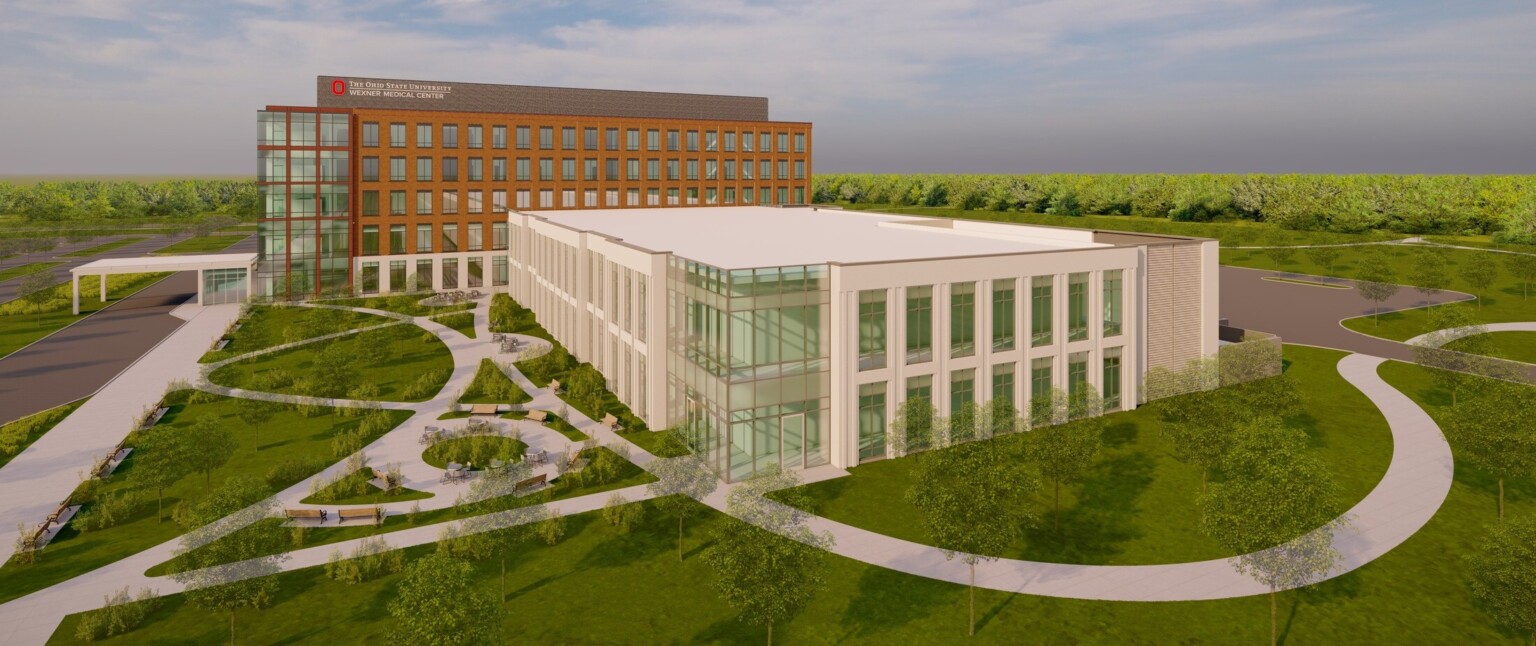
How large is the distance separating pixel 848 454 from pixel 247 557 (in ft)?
64.9

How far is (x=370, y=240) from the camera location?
76.6m

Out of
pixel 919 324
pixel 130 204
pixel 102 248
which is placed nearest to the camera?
pixel 919 324

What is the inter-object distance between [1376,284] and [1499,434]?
4053cm

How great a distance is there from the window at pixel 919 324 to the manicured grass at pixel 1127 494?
4247 mm

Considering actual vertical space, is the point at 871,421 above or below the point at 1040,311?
below

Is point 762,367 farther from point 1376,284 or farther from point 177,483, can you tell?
point 1376,284

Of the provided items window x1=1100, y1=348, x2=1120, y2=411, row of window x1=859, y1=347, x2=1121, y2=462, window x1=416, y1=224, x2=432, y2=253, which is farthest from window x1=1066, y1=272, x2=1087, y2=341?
window x1=416, y1=224, x2=432, y2=253

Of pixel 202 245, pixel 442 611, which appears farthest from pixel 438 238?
pixel 202 245

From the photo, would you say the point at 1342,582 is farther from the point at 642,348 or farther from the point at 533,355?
the point at 533,355

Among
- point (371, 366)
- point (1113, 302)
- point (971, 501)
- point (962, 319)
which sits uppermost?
point (1113, 302)

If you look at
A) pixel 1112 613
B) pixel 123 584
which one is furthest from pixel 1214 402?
pixel 123 584

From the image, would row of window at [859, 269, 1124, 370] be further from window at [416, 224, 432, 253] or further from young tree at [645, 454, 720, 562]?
window at [416, 224, 432, 253]

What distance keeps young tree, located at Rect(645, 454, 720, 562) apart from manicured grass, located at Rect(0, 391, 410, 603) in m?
14.9

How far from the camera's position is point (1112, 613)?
22344 millimetres
